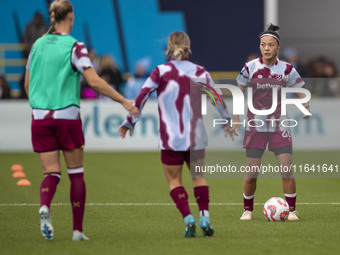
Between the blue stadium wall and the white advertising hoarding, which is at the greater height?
the blue stadium wall

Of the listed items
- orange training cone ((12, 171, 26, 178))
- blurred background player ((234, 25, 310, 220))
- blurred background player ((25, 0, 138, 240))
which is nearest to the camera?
blurred background player ((25, 0, 138, 240))

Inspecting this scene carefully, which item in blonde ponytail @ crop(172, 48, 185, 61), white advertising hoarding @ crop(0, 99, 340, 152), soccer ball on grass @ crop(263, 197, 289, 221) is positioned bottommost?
white advertising hoarding @ crop(0, 99, 340, 152)

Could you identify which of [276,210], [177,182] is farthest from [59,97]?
[276,210]

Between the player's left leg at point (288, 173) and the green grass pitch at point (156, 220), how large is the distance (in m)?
0.16

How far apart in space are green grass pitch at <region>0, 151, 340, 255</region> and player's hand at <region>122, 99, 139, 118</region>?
1159 mm

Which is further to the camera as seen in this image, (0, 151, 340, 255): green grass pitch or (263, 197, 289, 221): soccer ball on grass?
(263, 197, 289, 221): soccer ball on grass

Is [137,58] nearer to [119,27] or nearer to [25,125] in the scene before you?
[119,27]

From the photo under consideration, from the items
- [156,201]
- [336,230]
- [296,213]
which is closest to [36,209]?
[156,201]

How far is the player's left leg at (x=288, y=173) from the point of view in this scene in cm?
862

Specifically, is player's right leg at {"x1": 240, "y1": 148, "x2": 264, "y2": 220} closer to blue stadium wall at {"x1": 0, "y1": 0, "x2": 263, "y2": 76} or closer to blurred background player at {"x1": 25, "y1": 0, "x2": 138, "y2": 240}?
blurred background player at {"x1": 25, "y1": 0, "x2": 138, "y2": 240}

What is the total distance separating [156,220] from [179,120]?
69.3 inches

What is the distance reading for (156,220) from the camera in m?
8.77

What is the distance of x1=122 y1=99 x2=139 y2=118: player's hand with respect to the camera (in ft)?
23.5

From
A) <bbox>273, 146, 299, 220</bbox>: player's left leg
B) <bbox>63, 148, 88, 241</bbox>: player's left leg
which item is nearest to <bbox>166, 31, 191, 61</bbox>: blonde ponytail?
<bbox>63, 148, 88, 241</bbox>: player's left leg
